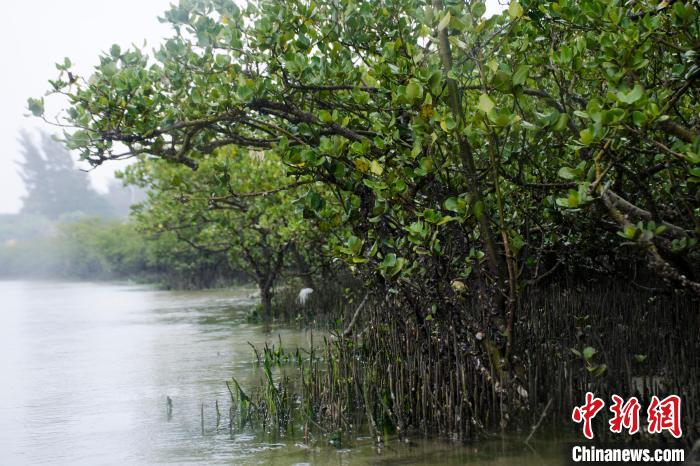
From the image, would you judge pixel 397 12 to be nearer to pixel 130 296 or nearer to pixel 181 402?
pixel 181 402

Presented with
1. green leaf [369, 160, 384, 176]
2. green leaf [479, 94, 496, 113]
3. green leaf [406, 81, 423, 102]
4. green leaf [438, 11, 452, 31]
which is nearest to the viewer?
green leaf [479, 94, 496, 113]

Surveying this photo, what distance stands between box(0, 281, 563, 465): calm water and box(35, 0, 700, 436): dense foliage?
100 cm

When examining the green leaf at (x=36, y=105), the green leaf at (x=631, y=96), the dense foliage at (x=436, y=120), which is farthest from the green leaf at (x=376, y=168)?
the green leaf at (x=36, y=105)

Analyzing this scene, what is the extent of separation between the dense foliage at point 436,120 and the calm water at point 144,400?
1.00m

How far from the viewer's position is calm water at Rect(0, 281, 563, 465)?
4.07 m

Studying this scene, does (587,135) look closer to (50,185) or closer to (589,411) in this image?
(589,411)

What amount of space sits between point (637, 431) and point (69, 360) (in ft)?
22.3

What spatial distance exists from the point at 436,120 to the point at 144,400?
3.69m

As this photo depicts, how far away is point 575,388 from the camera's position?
166 inches

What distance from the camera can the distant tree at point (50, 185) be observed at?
6016 cm

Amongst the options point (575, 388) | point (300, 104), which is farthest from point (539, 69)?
point (575, 388)

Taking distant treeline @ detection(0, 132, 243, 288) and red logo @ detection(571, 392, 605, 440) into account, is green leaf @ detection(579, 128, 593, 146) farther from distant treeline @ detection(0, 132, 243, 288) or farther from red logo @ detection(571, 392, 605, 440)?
distant treeline @ detection(0, 132, 243, 288)

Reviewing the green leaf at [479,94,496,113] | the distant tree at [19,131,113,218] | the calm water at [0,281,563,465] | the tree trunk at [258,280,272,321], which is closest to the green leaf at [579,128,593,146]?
the green leaf at [479,94,496,113]

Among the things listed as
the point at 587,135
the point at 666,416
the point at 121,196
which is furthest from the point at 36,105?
the point at 121,196
